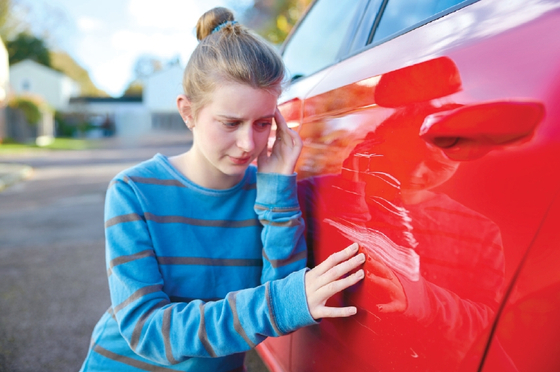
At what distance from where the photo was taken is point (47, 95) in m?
44.2

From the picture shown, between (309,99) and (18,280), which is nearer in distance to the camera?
(309,99)

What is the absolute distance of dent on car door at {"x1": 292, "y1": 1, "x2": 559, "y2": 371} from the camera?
2.09 feet

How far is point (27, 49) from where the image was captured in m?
45.6

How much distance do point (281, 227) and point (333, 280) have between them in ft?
0.91

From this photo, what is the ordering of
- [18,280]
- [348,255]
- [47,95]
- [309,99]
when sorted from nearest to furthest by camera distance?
1. [348,255]
2. [309,99]
3. [18,280]
4. [47,95]

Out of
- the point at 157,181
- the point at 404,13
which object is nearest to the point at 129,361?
the point at 157,181

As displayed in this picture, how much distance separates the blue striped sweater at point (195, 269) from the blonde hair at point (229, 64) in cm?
26

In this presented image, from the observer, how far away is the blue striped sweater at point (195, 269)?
40.1 inches

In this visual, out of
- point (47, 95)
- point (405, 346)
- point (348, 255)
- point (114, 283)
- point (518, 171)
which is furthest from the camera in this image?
point (47, 95)

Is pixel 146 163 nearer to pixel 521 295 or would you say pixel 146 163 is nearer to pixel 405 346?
pixel 405 346

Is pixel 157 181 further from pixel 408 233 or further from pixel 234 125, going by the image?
pixel 408 233

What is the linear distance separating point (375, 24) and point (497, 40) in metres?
0.73

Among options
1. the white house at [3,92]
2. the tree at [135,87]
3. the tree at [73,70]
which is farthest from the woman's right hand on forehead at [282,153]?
the tree at [135,87]

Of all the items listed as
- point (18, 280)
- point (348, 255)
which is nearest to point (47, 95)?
point (18, 280)
